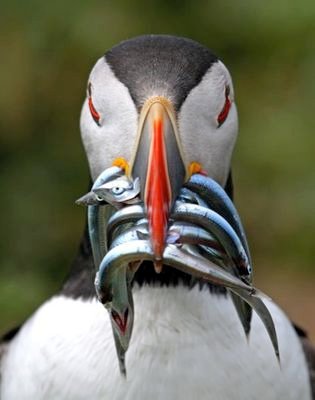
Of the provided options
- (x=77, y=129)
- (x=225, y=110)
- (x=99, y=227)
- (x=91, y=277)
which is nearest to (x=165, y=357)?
(x=91, y=277)

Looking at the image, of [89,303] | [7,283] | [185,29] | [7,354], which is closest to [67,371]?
[89,303]

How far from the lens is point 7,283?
5.62 meters

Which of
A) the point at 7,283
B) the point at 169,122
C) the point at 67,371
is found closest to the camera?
the point at 169,122

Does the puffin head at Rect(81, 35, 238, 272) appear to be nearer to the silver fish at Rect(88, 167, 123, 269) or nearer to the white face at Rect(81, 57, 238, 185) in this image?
the white face at Rect(81, 57, 238, 185)

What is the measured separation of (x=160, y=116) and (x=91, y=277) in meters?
0.72

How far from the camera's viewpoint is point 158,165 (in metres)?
2.56

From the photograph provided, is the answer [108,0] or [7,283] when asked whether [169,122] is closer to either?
[7,283]

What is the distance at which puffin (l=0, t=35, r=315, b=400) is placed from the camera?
111 inches

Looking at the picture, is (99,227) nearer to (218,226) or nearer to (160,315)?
(218,226)

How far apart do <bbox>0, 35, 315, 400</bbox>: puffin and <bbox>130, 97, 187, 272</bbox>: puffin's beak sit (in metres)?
0.01

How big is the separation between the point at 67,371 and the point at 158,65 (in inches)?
32.6

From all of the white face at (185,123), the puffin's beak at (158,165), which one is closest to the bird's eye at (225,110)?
the white face at (185,123)

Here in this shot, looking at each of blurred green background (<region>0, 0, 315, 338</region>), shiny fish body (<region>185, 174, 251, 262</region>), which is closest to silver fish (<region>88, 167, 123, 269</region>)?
shiny fish body (<region>185, 174, 251, 262</region>)

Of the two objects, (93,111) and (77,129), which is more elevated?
(93,111)
